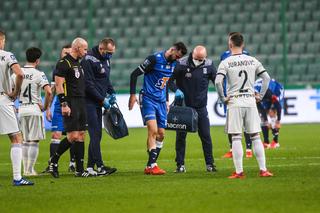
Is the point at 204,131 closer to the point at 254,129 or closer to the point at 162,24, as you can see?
the point at 254,129

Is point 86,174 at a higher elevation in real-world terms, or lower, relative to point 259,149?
lower

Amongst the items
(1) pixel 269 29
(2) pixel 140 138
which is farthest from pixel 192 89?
(1) pixel 269 29

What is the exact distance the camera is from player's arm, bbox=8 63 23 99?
1327 centimetres

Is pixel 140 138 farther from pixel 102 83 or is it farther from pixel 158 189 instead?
pixel 158 189

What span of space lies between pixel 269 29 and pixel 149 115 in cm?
2128

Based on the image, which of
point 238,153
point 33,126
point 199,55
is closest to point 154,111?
point 199,55

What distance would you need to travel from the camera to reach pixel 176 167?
16906 millimetres

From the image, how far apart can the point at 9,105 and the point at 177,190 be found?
2797 millimetres

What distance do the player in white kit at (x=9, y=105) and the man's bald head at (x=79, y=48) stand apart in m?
1.52

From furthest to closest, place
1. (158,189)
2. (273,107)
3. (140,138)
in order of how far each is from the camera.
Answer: (140,138) → (273,107) → (158,189)

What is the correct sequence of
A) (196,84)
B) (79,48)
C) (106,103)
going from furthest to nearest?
(196,84) → (106,103) → (79,48)

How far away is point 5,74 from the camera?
534 inches

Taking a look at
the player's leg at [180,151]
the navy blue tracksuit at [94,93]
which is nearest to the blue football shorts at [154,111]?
the player's leg at [180,151]

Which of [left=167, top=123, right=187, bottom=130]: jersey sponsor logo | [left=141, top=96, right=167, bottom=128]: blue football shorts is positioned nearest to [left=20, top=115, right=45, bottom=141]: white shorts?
[left=141, top=96, right=167, bottom=128]: blue football shorts
